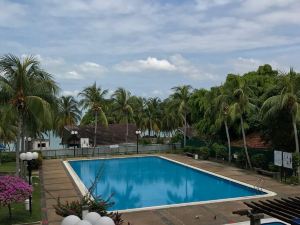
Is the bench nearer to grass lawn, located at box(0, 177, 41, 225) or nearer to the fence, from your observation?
grass lawn, located at box(0, 177, 41, 225)

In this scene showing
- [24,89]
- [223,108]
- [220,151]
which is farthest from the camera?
[220,151]

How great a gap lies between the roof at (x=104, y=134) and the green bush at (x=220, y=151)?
18927 mm

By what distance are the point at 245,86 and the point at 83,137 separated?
25337mm

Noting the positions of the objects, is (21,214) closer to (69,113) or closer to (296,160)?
(296,160)

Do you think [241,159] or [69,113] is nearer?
[241,159]

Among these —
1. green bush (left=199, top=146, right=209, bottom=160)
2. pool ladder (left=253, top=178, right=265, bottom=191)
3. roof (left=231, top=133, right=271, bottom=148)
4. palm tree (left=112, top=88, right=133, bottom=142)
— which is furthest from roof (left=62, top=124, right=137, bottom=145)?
pool ladder (left=253, top=178, right=265, bottom=191)

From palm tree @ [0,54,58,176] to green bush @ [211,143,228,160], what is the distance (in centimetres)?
1884

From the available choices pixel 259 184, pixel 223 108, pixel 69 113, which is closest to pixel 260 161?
pixel 259 184

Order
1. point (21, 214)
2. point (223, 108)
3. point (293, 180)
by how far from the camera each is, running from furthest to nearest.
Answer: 1. point (223, 108)
2. point (293, 180)
3. point (21, 214)

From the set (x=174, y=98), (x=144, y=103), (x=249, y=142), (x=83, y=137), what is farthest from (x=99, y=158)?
(x=144, y=103)

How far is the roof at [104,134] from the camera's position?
51.8 metres

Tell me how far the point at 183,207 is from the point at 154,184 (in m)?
9.40

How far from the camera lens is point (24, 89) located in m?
22.7

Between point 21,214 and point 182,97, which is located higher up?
point 182,97
